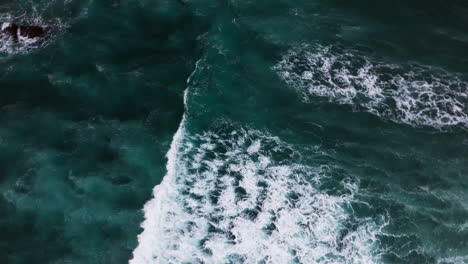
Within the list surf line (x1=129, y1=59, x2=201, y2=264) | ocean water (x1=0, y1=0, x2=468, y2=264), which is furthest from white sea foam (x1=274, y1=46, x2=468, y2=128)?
surf line (x1=129, y1=59, x2=201, y2=264)

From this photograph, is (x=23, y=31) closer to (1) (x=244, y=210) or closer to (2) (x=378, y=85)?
(1) (x=244, y=210)

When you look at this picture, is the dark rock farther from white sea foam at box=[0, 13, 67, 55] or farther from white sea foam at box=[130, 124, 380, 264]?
white sea foam at box=[130, 124, 380, 264]

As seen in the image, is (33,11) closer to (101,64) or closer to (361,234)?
(101,64)

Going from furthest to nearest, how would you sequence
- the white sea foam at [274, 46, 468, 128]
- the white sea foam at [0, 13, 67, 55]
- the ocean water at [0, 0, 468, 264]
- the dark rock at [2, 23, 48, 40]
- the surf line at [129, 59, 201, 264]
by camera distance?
1. the dark rock at [2, 23, 48, 40]
2. the white sea foam at [0, 13, 67, 55]
3. the white sea foam at [274, 46, 468, 128]
4. the ocean water at [0, 0, 468, 264]
5. the surf line at [129, 59, 201, 264]

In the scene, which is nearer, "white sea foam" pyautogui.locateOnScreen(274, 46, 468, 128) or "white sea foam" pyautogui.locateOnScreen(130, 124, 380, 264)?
"white sea foam" pyautogui.locateOnScreen(130, 124, 380, 264)

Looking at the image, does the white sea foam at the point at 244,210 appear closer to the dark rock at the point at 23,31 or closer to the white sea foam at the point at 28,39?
the white sea foam at the point at 28,39

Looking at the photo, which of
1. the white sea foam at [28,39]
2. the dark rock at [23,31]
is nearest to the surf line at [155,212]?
the white sea foam at [28,39]

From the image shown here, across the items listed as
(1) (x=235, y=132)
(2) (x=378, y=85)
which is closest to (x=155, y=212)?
(1) (x=235, y=132)

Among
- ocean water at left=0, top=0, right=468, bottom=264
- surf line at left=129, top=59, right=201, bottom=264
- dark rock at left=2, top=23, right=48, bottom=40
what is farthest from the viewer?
dark rock at left=2, top=23, right=48, bottom=40
